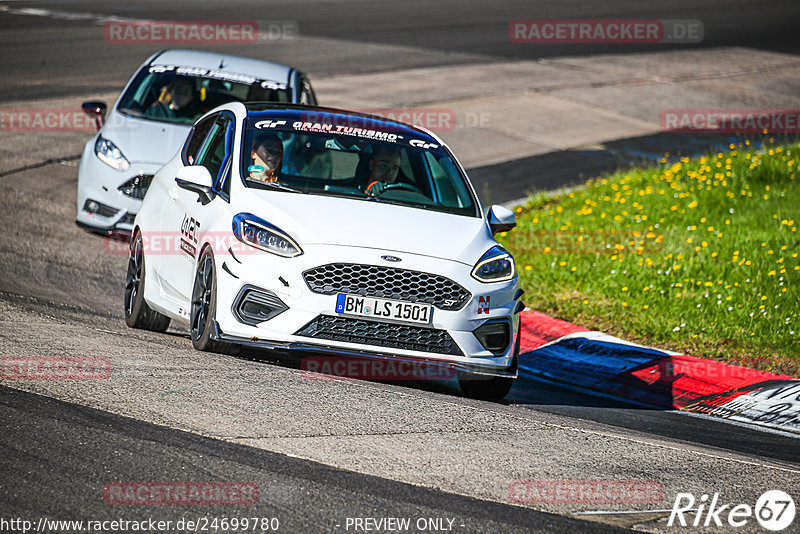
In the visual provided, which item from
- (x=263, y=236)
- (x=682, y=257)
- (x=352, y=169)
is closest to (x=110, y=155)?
(x=352, y=169)

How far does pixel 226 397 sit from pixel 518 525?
1991mm

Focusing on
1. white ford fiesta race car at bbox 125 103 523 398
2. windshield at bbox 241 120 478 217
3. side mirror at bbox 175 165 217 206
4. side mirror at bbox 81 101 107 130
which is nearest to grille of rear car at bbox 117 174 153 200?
side mirror at bbox 81 101 107 130

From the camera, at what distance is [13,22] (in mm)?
27125

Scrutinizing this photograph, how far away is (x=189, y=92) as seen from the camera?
12.2 meters

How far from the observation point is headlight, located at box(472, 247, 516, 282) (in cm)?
717

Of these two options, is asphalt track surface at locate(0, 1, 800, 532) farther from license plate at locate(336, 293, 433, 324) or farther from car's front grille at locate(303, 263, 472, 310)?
car's front grille at locate(303, 263, 472, 310)

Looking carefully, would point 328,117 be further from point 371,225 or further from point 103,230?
point 103,230

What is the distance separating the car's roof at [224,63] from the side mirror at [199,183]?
4.94m

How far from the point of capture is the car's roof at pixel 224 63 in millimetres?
12500

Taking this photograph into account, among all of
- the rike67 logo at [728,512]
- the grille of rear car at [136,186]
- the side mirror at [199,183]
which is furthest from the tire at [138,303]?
the rike67 logo at [728,512]

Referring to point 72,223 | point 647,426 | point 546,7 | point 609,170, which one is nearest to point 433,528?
point 647,426

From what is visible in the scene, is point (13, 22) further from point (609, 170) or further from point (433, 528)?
point (433, 528)

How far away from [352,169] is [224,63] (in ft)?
16.3

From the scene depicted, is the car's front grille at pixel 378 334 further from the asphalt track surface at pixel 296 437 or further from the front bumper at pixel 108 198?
the front bumper at pixel 108 198
